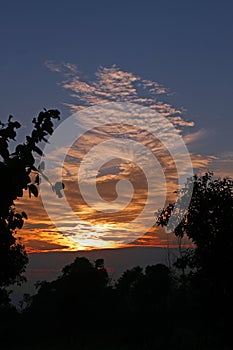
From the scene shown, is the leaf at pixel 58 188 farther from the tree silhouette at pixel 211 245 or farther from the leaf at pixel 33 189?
the tree silhouette at pixel 211 245

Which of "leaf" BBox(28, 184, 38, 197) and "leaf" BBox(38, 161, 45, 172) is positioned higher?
"leaf" BBox(38, 161, 45, 172)

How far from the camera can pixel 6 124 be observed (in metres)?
5.75

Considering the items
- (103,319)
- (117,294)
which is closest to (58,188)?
(103,319)

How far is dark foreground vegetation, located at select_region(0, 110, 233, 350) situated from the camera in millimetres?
5773

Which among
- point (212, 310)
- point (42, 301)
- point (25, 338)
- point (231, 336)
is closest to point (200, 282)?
point (212, 310)

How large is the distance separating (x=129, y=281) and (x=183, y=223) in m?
72.3

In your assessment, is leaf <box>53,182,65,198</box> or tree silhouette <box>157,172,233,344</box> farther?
tree silhouette <box>157,172,233,344</box>

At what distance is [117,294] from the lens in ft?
278

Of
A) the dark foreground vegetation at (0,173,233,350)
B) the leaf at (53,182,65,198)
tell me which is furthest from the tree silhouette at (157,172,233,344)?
the leaf at (53,182,65,198)

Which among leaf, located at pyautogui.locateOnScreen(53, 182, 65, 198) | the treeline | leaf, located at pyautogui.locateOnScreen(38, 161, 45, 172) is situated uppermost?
leaf, located at pyautogui.locateOnScreen(38, 161, 45, 172)

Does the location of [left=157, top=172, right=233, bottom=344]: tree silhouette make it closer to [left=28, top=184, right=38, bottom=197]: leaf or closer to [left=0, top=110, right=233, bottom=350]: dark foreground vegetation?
[left=0, top=110, right=233, bottom=350]: dark foreground vegetation

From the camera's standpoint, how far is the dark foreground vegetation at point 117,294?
18.9 feet

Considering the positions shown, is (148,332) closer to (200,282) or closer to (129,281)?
(200,282)

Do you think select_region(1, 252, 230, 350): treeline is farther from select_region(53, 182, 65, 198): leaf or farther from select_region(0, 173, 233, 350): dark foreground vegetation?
select_region(53, 182, 65, 198): leaf
